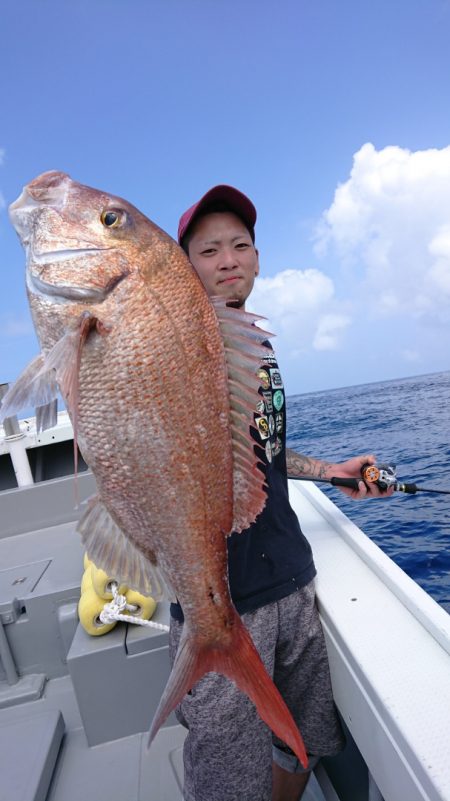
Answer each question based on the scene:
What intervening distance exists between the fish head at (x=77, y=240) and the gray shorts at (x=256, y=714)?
1360mm

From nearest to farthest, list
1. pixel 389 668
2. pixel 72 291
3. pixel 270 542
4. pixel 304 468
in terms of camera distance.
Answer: pixel 72 291 → pixel 389 668 → pixel 270 542 → pixel 304 468

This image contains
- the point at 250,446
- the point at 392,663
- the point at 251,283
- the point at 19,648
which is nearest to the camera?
the point at 250,446

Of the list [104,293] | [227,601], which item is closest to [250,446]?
[227,601]

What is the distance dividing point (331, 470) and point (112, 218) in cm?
191

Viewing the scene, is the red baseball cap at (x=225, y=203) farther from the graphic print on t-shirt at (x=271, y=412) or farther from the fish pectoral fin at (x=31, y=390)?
the fish pectoral fin at (x=31, y=390)

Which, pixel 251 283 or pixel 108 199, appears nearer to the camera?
pixel 108 199

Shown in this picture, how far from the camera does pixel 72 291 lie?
1.18m

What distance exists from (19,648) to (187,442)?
9.97 ft

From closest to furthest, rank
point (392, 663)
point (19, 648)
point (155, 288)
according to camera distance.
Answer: point (155, 288) → point (392, 663) → point (19, 648)

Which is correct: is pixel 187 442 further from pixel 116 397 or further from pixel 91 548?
→ pixel 91 548

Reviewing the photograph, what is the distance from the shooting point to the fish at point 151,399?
A: 46.4 inches

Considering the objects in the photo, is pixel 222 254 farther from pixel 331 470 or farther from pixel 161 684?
pixel 161 684

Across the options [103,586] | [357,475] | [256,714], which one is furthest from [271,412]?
[103,586]

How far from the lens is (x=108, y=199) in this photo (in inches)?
50.6
